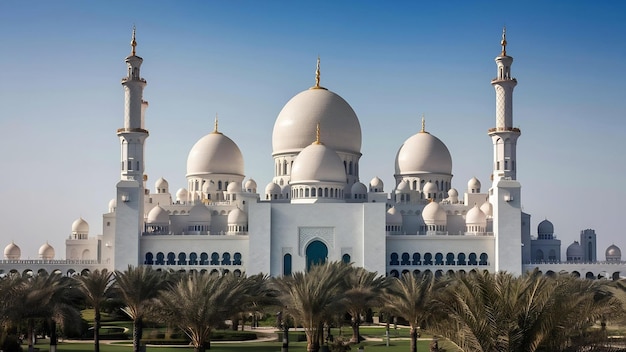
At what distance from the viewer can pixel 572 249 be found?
5381cm

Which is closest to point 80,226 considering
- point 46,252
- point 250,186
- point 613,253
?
point 46,252

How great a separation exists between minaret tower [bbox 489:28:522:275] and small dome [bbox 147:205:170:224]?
19.1 metres

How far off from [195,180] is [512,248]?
21.5m

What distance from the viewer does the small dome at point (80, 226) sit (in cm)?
5531

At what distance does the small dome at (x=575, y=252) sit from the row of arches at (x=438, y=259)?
328 inches

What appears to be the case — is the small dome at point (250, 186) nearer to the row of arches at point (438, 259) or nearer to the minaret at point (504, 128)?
the row of arches at point (438, 259)

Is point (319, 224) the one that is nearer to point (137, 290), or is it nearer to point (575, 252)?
point (575, 252)

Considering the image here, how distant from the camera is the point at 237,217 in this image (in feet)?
163

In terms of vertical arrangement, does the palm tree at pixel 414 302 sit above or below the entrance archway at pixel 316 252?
below

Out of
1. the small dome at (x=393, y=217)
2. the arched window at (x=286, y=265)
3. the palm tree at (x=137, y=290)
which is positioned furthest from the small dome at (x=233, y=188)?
the palm tree at (x=137, y=290)

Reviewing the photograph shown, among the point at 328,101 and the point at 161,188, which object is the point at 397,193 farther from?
the point at 161,188

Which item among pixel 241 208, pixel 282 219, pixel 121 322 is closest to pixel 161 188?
pixel 241 208

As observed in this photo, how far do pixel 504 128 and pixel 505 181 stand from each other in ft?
9.76

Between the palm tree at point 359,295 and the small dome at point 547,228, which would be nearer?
the palm tree at point 359,295
